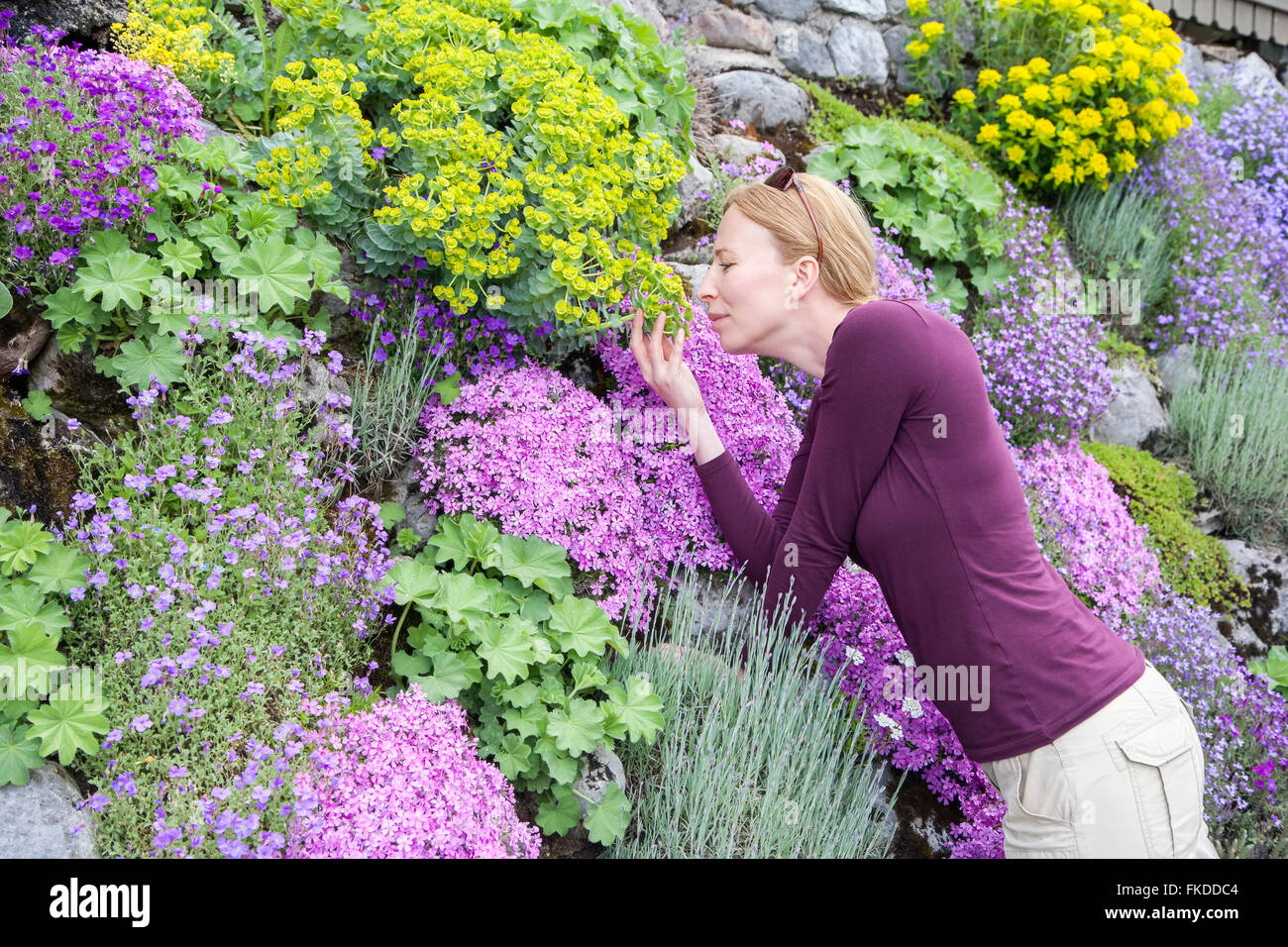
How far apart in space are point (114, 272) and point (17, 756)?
1.41 meters

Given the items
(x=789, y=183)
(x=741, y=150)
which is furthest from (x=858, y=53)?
(x=789, y=183)

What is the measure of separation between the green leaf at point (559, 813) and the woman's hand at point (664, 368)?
Result: 1.39 meters

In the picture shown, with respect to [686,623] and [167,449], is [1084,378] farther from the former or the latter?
[167,449]

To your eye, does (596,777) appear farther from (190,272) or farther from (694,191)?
(694,191)

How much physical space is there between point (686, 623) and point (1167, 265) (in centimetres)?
482

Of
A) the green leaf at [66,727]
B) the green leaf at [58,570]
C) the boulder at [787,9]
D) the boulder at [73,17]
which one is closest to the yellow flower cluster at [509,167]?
the boulder at [73,17]

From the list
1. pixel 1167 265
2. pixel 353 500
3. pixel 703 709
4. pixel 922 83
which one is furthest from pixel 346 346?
pixel 1167 265

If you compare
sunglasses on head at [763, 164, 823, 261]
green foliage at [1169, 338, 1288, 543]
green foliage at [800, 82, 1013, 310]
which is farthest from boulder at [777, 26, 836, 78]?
sunglasses on head at [763, 164, 823, 261]

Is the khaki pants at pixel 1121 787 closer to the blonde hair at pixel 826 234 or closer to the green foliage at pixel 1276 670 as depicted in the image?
the blonde hair at pixel 826 234

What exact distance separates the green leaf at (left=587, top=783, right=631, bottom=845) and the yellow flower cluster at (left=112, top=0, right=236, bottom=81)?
2.78m

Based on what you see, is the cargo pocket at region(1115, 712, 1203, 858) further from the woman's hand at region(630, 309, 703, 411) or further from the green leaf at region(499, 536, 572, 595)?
the woman's hand at region(630, 309, 703, 411)

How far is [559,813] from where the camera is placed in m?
2.77

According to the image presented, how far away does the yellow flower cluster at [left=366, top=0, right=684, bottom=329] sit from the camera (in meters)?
3.12

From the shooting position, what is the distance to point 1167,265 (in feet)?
20.9
